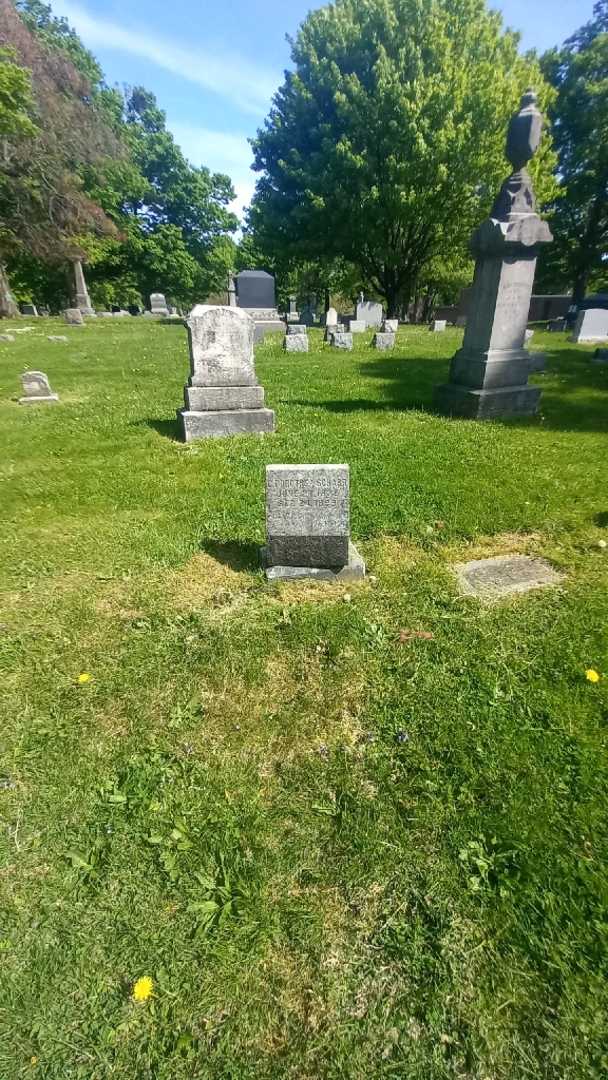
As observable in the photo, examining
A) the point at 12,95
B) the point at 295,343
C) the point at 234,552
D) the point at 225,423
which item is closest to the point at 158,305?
the point at 12,95

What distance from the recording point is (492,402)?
732 centimetres

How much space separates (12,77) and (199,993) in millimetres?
25123

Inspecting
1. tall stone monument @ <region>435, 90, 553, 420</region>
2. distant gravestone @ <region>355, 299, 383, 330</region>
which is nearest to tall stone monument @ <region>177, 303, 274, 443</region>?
tall stone monument @ <region>435, 90, 553, 420</region>

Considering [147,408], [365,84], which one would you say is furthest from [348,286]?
[147,408]

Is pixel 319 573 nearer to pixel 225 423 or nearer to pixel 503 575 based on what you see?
pixel 503 575

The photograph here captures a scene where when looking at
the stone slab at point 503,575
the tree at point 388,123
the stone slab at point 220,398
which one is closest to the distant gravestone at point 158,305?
the tree at point 388,123

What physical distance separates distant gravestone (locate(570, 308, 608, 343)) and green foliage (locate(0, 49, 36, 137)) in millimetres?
21505

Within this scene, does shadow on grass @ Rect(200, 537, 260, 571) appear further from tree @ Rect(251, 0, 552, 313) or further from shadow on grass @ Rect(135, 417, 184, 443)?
tree @ Rect(251, 0, 552, 313)

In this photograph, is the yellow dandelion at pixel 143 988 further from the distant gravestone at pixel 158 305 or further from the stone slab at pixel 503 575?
the distant gravestone at pixel 158 305

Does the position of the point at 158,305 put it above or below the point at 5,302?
above

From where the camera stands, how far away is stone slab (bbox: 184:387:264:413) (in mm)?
6586

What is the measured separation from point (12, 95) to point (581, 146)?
2894cm

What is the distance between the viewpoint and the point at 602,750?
89.7 inches

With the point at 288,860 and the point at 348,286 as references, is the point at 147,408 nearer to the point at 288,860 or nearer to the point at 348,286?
the point at 288,860
